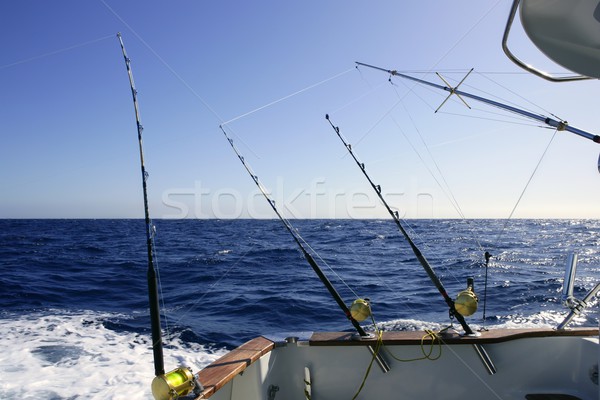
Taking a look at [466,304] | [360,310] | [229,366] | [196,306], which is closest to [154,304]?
[229,366]

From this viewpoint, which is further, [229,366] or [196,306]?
[196,306]

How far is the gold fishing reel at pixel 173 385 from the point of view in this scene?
216 cm

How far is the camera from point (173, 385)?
219cm

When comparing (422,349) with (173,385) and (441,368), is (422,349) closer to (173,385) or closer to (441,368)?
(441,368)

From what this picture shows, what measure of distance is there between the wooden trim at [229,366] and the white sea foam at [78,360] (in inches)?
113

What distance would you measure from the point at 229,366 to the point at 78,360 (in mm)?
4703

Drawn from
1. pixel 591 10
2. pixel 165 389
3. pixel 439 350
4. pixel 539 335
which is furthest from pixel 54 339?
pixel 591 10

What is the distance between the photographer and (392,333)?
11.5 feet

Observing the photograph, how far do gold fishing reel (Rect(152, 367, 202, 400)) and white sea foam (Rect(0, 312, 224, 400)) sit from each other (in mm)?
3481

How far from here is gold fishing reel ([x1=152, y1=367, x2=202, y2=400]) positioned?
7.09 feet

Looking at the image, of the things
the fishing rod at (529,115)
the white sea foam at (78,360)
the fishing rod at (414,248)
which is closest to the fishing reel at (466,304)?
the fishing rod at (414,248)

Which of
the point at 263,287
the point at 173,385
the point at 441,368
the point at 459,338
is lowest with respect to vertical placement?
the point at 263,287

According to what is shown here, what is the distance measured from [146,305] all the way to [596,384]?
29.3 feet

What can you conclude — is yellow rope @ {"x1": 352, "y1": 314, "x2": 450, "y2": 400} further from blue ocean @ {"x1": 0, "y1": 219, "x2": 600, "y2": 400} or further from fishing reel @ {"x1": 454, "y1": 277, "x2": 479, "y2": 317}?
blue ocean @ {"x1": 0, "y1": 219, "x2": 600, "y2": 400}
